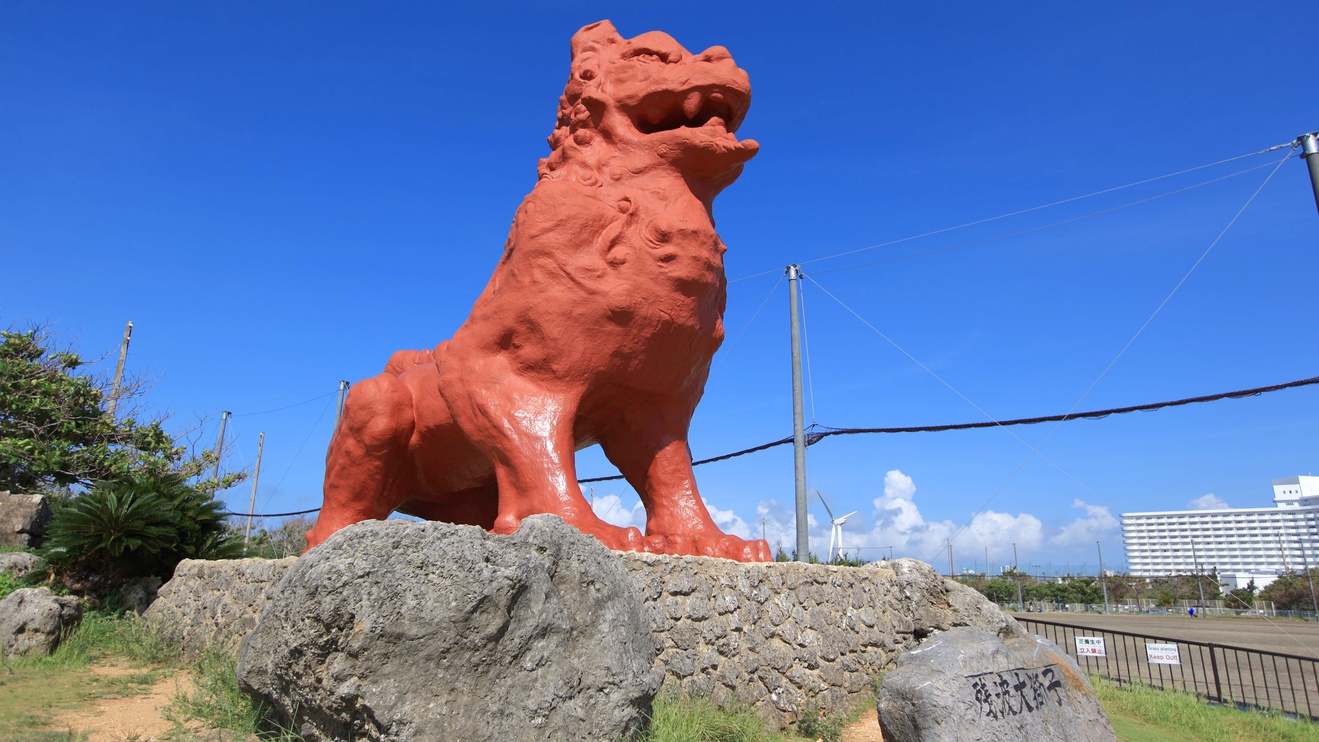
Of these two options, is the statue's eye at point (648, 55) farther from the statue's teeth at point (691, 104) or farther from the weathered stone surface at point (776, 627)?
the weathered stone surface at point (776, 627)

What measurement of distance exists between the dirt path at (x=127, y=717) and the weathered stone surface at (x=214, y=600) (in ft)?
1.69

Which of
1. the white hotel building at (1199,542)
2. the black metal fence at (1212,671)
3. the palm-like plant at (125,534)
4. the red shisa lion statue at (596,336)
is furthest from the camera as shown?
the white hotel building at (1199,542)

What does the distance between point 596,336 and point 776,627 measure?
6.04 feet

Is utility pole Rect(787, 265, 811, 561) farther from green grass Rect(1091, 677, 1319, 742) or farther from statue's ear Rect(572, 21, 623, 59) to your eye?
statue's ear Rect(572, 21, 623, 59)

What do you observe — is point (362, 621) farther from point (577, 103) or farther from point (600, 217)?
point (577, 103)

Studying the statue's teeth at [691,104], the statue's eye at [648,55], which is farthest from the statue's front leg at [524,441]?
the statue's eye at [648,55]

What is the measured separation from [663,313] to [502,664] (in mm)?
2299

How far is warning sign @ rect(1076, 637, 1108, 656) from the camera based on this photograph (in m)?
8.16

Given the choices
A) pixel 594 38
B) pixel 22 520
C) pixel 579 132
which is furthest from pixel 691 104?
pixel 22 520

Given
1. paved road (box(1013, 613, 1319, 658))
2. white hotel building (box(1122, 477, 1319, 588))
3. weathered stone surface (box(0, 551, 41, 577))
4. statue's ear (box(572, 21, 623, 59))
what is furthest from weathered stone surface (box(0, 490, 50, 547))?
white hotel building (box(1122, 477, 1319, 588))

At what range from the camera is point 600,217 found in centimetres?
459

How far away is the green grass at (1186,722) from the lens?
580cm

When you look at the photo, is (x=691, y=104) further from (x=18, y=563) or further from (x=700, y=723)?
(x=18, y=563)

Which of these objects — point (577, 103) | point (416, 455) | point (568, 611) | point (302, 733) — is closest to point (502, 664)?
point (568, 611)
